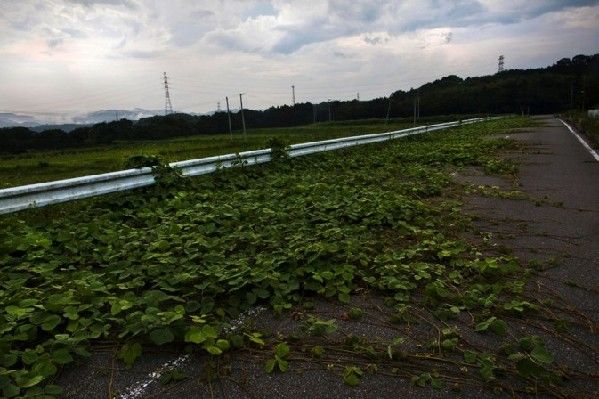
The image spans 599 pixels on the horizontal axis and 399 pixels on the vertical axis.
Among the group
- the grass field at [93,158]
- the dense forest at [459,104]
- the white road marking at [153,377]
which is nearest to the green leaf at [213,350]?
the white road marking at [153,377]

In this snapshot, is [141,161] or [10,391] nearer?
[10,391]

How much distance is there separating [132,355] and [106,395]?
→ 12.0 inches

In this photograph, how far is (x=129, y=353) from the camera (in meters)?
2.72

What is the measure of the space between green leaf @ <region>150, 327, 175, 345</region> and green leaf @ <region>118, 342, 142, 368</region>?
0.13m

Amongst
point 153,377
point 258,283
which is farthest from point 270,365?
point 258,283

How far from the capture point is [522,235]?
5125 mm

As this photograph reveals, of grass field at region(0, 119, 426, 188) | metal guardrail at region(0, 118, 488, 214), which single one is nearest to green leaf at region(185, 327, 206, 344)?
metal guardrail at region(0, 118, 488, 214)

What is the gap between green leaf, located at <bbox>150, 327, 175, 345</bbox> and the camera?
2.71 meters

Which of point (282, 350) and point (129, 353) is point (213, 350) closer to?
point (282, 350)

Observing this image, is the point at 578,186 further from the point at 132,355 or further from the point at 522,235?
the point at 132,355

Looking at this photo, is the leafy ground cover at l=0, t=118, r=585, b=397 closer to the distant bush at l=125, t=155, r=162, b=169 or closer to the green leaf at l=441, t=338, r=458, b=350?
the green leaf at l=441, t=338, r=458, b=350

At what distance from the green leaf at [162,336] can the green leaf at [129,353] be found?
0.43ft

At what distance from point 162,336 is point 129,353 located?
23cm

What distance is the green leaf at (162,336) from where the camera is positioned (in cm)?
271
